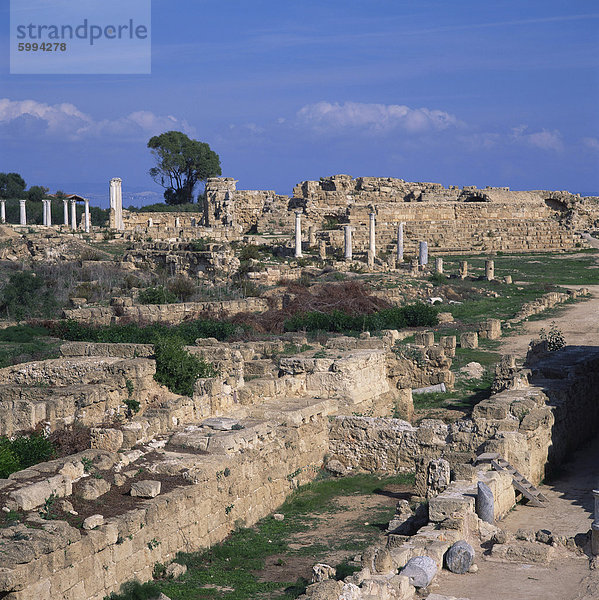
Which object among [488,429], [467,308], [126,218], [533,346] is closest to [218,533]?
[488,429]

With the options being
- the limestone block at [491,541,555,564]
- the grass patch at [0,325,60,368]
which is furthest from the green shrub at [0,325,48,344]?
the limestone block at [491,541,555,564]

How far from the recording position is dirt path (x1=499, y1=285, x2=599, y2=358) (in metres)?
21.3

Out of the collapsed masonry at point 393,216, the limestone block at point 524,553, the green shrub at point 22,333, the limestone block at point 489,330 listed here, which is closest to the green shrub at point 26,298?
the green shrub at point 22,333

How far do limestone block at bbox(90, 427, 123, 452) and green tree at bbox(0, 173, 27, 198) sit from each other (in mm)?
67611

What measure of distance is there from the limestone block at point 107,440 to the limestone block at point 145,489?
1485 mm

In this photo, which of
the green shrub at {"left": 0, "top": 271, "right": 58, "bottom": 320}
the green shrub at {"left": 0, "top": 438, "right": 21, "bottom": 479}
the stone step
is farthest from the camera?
the green shrub at {"left": 0, "top": 271, "right": 58, "bottom": 320}

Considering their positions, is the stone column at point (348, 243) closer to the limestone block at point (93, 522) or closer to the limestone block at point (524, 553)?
the limestone block at point (524, 553)

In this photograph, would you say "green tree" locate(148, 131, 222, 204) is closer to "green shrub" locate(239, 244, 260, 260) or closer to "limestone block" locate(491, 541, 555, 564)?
"green shrub" locate(239, 244, 260, 260)

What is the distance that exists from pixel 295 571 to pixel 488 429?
385 centimetres

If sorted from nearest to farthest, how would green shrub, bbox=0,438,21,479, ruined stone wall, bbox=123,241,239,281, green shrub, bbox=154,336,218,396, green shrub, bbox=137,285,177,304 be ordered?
1. green shrub, bbox=0,438,21,479
2. green shrub, bbox=154,336,218,396
3. green shrub, bbox=137,285,177,304
4. ruined stone wall, bbox=123,241,239,281

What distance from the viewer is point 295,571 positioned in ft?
31.6

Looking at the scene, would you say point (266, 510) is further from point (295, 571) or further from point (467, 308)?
point (467, 308)

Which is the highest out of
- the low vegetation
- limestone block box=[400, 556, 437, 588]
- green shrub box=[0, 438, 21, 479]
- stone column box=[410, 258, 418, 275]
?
stone column box=[410, 258, 418, 275]

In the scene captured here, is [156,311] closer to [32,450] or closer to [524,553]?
[32,450]
